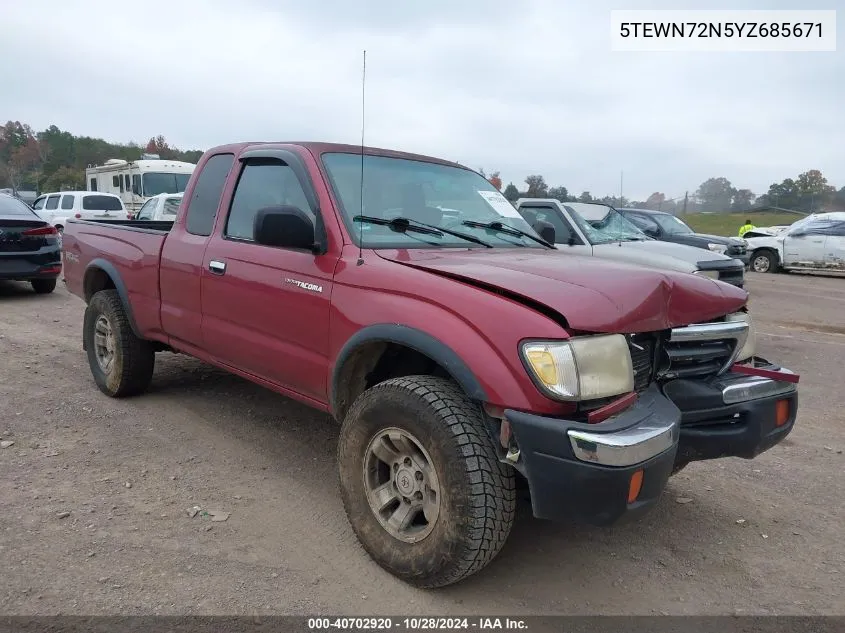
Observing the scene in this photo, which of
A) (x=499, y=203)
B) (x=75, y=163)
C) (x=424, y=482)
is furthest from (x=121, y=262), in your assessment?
(x=75, y=163)

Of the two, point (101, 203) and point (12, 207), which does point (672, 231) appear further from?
point (101, 203)

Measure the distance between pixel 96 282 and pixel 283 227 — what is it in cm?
304

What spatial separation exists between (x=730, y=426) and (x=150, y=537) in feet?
8.77

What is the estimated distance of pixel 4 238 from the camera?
940 cm

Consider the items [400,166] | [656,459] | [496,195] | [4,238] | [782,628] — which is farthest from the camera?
[4,238]

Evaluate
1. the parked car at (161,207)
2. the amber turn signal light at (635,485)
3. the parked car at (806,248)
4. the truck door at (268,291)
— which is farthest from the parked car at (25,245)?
the parked car at (806,248)

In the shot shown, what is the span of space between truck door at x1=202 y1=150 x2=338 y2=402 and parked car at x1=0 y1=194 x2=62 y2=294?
7.09 m

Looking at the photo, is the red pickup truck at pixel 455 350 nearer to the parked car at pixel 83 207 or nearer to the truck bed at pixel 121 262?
the truck bed at pixel 121 262

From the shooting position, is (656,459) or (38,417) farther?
(38,417)

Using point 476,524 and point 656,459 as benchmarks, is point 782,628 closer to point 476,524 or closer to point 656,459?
point 656,459

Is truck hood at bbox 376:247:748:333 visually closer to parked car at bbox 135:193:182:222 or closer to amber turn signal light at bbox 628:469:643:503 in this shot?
amber turn signal light at bbox 628:469:643:503

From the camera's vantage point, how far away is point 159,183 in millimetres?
20562

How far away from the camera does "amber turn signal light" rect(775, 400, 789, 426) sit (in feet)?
9.55

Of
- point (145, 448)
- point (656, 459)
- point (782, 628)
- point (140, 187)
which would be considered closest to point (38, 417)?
point (145, 448)
